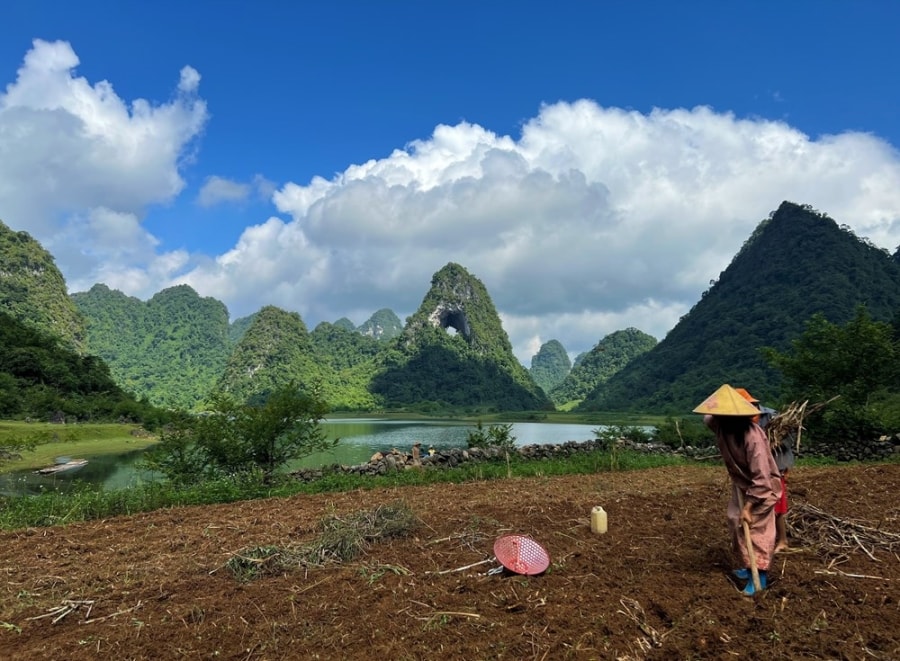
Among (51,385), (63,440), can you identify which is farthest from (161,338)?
(63,440)

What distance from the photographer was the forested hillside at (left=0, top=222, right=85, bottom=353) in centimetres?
8844

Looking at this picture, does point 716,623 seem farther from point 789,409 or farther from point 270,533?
point 270,533

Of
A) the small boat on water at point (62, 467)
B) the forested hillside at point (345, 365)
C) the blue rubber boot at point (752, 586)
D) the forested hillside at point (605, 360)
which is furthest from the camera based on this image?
the forested hillside at point (605, 360)

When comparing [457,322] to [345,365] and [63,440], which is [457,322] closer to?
[345,365]

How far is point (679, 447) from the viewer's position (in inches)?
736

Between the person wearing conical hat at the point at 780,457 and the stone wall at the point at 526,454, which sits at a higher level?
the person wearing conical hat at the point at 780,457

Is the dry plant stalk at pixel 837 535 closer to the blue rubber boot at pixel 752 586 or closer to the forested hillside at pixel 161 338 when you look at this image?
the blue rubber boot at pixel 752 586

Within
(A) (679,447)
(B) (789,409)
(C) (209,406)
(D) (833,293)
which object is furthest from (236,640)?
(D) (833,293)

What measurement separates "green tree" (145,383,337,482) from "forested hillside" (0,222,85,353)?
297 ft

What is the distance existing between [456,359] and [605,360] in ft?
169

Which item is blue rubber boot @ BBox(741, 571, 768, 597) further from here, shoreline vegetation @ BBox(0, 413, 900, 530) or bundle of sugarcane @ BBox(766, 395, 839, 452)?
shoreline vegetation @ BBox(0, 413, 900, 530)

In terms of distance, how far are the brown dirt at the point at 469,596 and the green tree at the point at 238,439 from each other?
5613 mm

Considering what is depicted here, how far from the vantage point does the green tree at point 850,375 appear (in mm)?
15352

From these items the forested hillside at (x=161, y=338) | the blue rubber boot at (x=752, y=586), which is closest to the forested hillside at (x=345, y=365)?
the forested hillside at (x=161, y=338)
